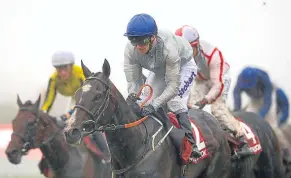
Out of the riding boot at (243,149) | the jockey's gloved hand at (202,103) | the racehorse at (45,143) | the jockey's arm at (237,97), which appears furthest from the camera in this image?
the jockey's arm at (237,97)

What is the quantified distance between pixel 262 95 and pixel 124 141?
4640 mm

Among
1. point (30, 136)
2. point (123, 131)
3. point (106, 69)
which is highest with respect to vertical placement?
point (106, 69)

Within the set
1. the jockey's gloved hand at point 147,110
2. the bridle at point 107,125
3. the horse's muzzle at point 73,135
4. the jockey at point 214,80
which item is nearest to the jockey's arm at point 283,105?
the jockey at point 214,80

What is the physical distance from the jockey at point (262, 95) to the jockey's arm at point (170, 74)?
3620 mm

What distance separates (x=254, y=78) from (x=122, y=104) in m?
4.36

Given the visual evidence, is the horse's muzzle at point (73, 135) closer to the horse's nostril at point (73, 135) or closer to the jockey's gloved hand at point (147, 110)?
the horse's nostril at point (73, 135)

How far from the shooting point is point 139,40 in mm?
7430

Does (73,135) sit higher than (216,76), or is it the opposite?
(73,135)

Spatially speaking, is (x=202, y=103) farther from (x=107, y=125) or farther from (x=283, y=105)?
(x=107, y=125)

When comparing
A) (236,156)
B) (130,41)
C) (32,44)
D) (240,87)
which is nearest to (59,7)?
(32,44)

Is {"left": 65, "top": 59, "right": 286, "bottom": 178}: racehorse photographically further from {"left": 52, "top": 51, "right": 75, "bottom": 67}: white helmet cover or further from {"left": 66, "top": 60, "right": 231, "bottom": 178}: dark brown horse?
{"left": 52, "top": 51, "right": 75, "bottom": 67}: white helmet cover

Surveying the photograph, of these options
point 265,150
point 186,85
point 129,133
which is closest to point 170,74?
point 186,85

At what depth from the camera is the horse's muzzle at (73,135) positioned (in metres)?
6.42

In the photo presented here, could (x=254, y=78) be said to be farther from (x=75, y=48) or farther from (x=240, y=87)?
(x=75, y=48)
